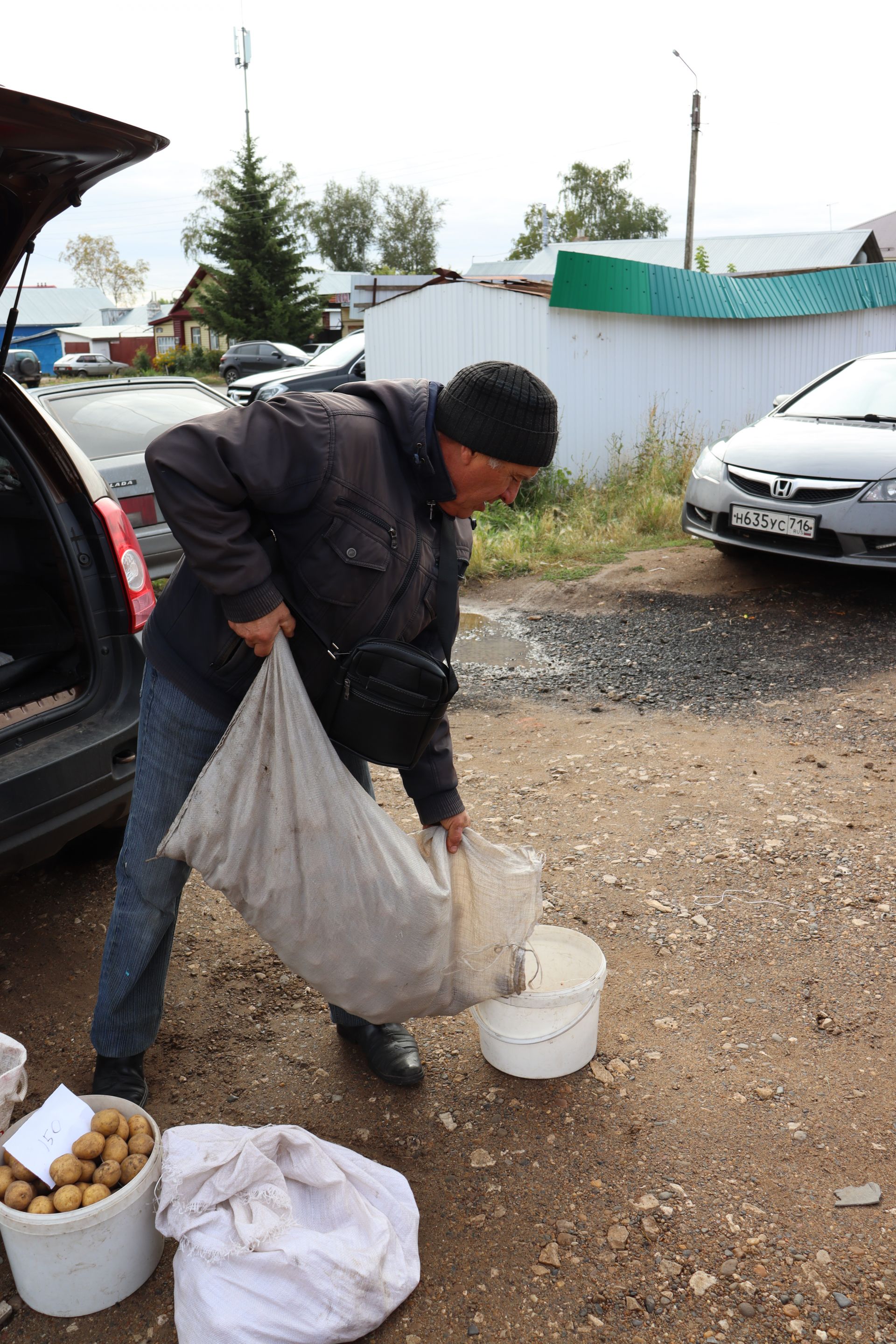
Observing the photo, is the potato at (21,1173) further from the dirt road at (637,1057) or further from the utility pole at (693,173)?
the utility pole at (693,173)

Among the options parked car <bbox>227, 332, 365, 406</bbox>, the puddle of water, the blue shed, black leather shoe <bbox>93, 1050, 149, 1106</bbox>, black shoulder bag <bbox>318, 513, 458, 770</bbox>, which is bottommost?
the puddle of water

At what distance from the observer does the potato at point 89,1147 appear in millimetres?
1831

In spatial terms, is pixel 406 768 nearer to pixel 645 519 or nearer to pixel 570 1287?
pixel 570 1287

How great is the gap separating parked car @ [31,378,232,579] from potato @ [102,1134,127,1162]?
4.38m

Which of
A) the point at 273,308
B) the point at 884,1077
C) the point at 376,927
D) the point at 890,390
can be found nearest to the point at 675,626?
the point at 890,390

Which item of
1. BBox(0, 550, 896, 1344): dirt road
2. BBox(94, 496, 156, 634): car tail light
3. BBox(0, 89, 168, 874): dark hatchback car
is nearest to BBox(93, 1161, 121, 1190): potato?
BBox(0, 550, 896, 1344): dirt road

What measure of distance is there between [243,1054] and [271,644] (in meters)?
1.19

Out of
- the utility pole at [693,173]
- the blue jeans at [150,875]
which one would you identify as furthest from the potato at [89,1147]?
the utility pole at [693,173]

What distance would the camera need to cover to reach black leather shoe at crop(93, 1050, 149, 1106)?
225 centimetres

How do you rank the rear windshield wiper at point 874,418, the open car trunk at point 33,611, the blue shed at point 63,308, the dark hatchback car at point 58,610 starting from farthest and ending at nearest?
the blue shed at point 63,308
the rear windshield wiper at point 874,418
the open car trunk at point 33,611
the dark hatchback car at point 58,610

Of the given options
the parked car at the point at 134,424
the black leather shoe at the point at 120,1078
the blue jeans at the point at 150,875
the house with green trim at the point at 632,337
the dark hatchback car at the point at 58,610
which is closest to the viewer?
the blue jeans at the point at 150,875

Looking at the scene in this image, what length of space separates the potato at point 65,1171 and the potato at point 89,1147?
0.03 meters

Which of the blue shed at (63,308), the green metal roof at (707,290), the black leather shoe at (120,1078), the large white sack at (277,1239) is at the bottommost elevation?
the black leather shoe at (120,1078)

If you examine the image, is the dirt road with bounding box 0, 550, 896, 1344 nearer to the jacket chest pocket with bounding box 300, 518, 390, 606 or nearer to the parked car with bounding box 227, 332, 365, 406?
the jacket chest pocket with bounding box 300, 518, 390, 606
